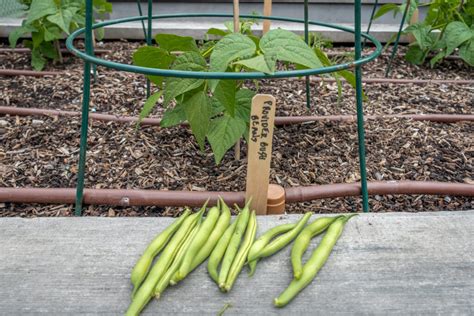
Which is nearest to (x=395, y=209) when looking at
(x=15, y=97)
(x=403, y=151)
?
(x=403, y=151)

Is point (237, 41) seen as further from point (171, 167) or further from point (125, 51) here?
point (125, 51)

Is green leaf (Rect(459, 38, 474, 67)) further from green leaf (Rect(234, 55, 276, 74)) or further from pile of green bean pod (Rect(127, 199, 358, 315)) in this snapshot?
green leaf (Rect(234, 55, 276, 74))

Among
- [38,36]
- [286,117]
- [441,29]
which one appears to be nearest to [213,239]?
[286,117]

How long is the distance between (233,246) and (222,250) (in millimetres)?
32

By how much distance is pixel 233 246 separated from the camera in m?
1.15

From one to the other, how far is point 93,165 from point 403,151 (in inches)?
49.4

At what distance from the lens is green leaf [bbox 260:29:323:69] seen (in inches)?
44.3

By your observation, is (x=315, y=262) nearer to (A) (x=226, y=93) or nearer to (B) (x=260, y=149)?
(B) (x=260, y=149)

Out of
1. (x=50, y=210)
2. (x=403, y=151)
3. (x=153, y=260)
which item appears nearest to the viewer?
(x=153, y=260)

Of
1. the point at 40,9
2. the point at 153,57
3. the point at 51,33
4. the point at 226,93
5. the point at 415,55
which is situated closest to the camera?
the point at 226,93

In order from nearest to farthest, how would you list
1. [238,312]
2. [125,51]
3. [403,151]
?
1. [238,312]
2. [403,151]
3. [125,51]

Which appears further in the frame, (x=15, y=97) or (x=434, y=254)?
(x=15, y=97)

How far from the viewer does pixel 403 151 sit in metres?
1.93

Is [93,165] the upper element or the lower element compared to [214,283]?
upper
